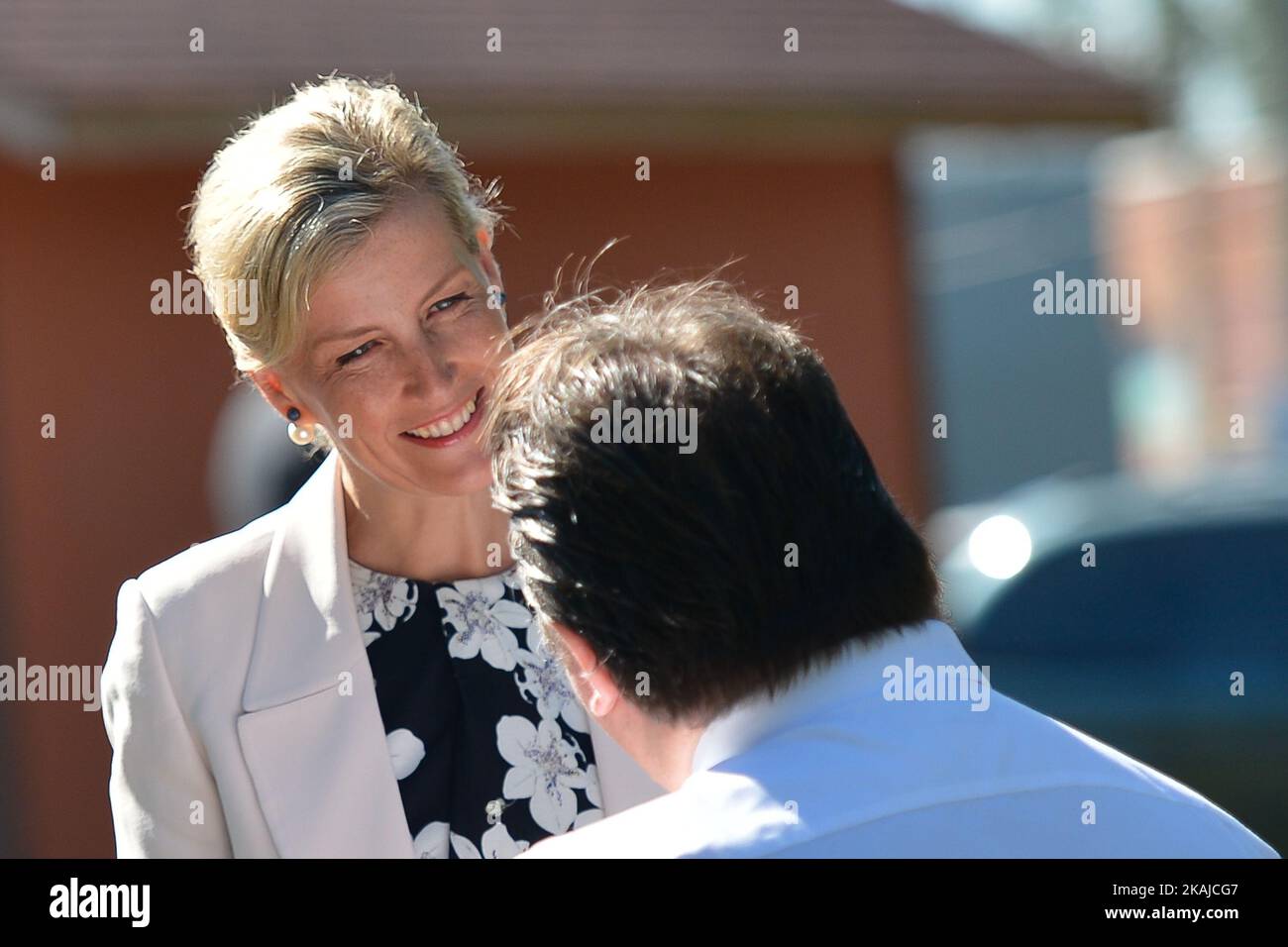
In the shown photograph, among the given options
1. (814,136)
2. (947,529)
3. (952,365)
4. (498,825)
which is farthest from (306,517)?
(952,365)

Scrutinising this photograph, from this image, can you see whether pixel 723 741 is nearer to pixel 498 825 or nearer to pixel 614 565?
pixel 614 565

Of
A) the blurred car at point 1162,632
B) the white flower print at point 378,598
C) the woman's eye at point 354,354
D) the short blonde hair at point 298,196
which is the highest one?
the short blonde hair at point 298,196

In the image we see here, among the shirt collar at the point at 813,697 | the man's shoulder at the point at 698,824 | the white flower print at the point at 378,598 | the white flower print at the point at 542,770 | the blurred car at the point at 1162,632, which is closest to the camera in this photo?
the man's shoulder at the point at 698,824

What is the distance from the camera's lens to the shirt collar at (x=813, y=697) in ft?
4.91

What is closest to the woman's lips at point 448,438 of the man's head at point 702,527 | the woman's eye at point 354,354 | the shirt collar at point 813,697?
the woman's eye at point 354,354

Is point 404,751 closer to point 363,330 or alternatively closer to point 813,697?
point 363,330

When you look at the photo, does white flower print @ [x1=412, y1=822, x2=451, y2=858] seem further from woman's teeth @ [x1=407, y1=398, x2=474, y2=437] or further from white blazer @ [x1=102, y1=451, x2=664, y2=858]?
woman's teeth @ [x1=407, y1=398, x2=474, y2=437]

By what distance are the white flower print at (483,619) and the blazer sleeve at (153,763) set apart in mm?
402

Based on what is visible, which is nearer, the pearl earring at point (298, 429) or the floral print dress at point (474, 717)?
the floral print dress at point (474, 717)

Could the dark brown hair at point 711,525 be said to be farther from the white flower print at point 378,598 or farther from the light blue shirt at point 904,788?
the white flower print at point 378,598

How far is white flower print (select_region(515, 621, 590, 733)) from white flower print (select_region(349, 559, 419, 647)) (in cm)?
19

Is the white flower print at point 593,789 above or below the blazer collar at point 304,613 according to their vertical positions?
below

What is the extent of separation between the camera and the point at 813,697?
1.50 m

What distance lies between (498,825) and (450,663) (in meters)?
0.26
